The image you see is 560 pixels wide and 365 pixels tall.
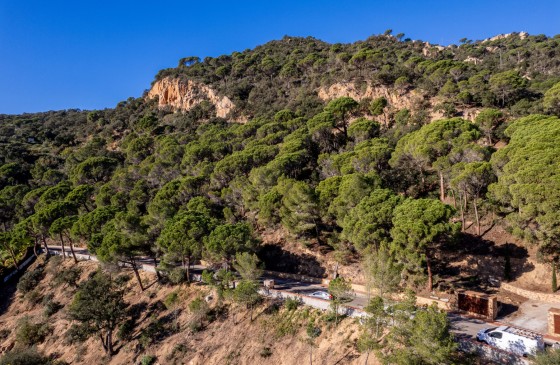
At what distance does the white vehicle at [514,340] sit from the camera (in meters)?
16.3

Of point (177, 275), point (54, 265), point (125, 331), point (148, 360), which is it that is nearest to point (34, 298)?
point (54, 265)

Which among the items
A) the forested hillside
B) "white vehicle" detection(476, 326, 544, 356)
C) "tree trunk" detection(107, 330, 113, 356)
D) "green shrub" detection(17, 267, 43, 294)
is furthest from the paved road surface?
"green shrub" detection(17, 267, 43, 294)

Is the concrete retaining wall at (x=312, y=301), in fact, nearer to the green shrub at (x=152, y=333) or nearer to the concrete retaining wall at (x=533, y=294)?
the green shrub at (x=152, y=333)

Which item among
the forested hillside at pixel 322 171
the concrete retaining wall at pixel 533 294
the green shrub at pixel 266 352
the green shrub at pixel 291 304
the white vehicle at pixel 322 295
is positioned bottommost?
the green shrub at pixel 266 352

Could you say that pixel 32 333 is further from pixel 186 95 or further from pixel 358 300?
pixel 186 95

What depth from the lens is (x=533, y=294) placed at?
23.2 metres

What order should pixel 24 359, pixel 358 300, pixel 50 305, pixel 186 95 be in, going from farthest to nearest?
1. pixel 186 95
2. pixel 50 305
3. pixel 24 359
4. pixel 358 300

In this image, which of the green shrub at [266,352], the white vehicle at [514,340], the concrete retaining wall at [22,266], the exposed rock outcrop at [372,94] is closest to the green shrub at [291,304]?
the green shrub at [266,352]

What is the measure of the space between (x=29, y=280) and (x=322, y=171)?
3895 cm

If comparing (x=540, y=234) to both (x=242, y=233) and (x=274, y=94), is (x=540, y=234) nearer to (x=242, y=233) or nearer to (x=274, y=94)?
(x=242, y=233)

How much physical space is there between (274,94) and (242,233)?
189ft

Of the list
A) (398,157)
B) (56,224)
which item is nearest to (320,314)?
(398,157)

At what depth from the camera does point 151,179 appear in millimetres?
57438

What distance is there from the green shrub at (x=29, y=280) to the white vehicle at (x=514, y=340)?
47754 millimetres
